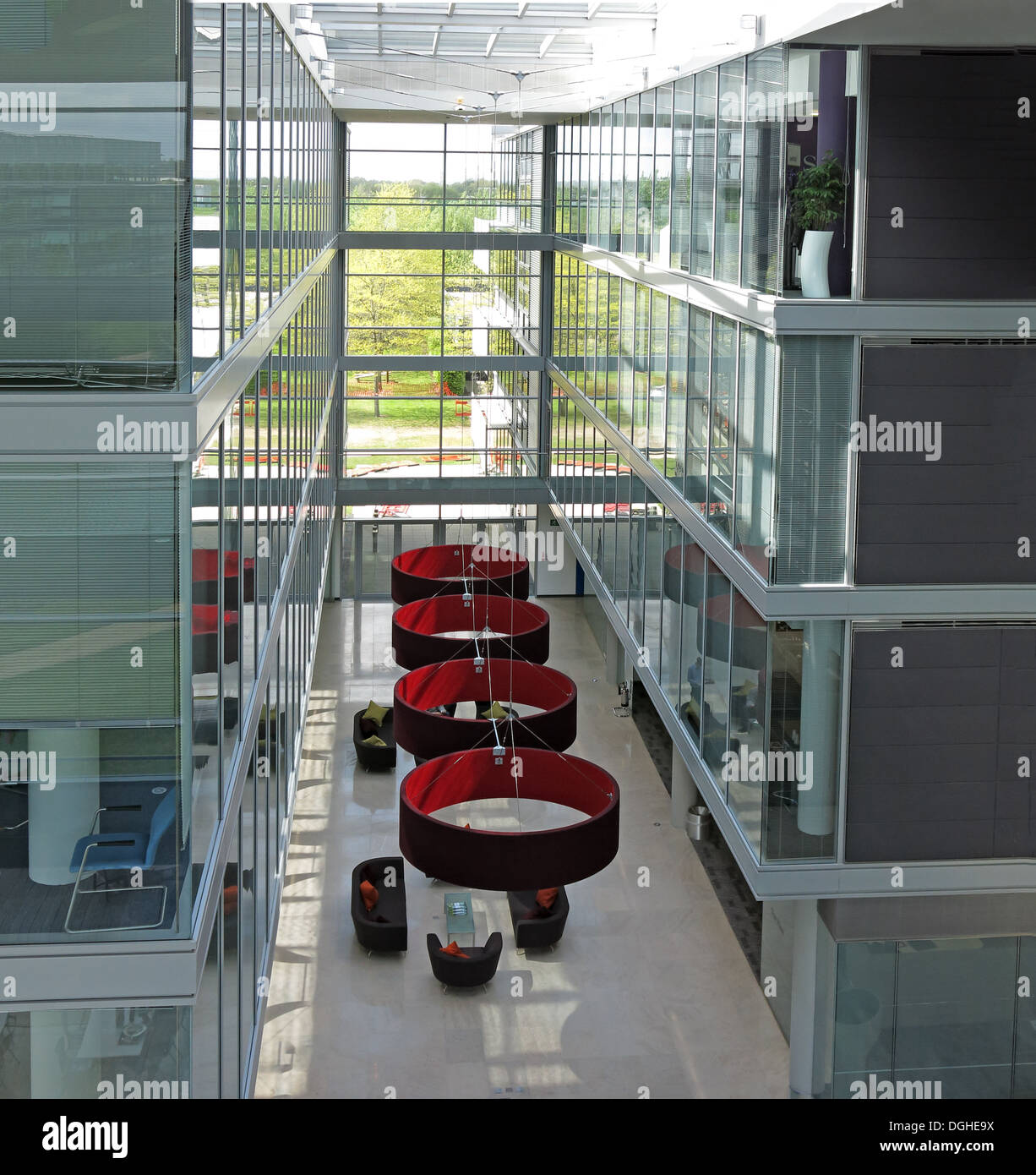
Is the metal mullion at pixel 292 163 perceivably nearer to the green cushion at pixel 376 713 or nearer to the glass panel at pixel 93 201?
the glass panel at pixel 93 201

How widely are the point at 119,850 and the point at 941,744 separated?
297 inches

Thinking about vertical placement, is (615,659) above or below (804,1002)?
above

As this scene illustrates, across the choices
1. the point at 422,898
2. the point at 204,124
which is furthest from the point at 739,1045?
the point at 204,124

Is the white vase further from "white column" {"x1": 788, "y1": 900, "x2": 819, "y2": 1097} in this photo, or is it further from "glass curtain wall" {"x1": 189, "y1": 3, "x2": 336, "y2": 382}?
"white column" {"x1": 788, "y1": 900, "x2": 819, "y2": 1097}

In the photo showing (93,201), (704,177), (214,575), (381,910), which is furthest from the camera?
(381,910)

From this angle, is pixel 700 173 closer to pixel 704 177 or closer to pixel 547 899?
pixel 704 177

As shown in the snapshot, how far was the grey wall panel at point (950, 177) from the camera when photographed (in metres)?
10.7

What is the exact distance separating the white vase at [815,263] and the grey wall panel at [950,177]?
0.31 m

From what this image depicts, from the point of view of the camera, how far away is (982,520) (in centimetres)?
1141

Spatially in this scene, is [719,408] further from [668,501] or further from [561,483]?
[561,483]

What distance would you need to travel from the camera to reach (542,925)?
15.2 m

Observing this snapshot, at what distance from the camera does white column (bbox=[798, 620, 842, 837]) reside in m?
11.6

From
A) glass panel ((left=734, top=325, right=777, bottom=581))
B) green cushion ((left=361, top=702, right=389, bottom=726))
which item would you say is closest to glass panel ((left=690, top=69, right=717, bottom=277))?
glass panel ((left=734, top=325, right=777, bottom=581))

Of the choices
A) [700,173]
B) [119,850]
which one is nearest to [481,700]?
[700,173]
